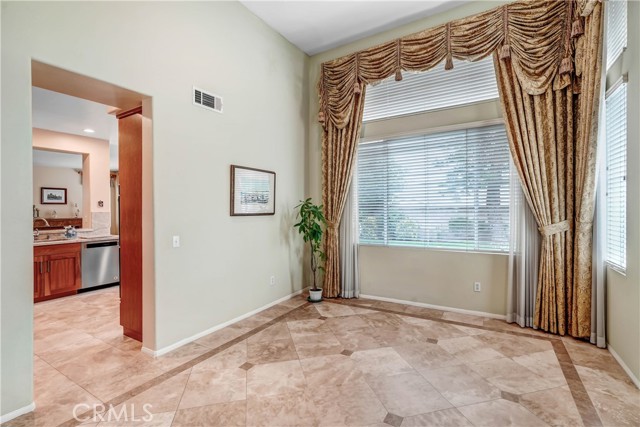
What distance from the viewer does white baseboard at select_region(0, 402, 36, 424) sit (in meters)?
1.98

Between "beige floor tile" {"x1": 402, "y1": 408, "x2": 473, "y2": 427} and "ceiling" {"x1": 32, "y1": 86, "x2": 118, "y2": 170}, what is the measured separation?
5285 millimetres

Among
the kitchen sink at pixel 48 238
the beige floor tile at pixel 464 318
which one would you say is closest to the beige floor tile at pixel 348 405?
the beige floor tile at pixel 464 318

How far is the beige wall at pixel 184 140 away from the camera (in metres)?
2.03

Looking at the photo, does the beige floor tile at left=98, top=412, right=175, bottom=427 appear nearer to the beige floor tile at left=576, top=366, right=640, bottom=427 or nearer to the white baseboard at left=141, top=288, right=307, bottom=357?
the white baseboard at left=141, top=288, right=307, bottom=357

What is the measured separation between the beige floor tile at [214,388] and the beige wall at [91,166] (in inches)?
214

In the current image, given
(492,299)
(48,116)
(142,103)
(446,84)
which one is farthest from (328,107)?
(48,116)

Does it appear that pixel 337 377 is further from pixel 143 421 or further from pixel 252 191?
pixel 252 191

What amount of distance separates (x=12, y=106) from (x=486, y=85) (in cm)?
451

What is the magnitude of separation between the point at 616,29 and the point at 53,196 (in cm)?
978

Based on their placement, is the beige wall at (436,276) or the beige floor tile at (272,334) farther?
the beige wall at (436,276)

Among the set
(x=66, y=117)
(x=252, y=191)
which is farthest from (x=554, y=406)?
(x=66, y=117)

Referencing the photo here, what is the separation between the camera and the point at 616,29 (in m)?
2.75

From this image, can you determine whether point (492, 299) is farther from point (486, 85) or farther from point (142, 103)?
point (142, 103)

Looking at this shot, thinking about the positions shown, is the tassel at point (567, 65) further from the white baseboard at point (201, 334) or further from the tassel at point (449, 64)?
the white baseboard at point (201, 334)
